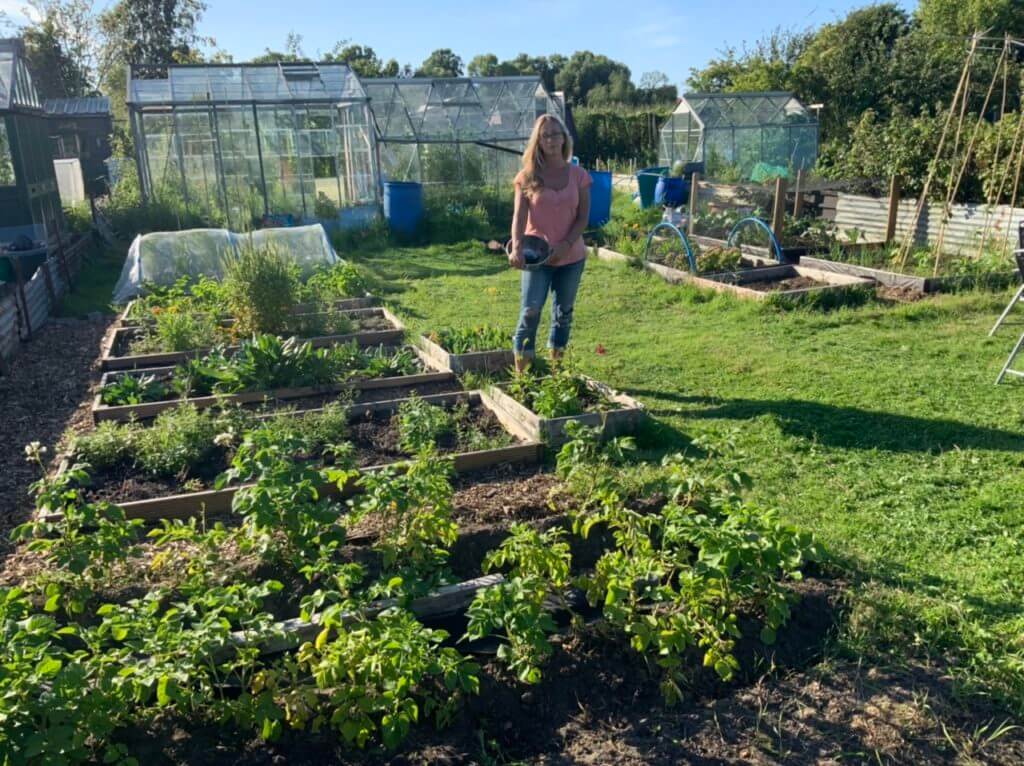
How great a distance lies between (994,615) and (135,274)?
9453 millimetres

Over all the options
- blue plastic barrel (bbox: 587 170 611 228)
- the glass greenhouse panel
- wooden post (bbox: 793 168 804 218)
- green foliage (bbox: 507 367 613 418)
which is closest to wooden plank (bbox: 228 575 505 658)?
green foliage (bbox: 507 367 613 418)

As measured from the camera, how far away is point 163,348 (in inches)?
269

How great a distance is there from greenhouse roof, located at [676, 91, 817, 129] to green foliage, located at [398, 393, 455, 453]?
15.6 m

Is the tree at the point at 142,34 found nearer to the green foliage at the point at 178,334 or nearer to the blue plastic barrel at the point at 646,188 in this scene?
the blue plastic barrel at the point at 646,188

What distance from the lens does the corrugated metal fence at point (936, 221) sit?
9945 mm

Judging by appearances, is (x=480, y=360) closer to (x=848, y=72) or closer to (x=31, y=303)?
(x=31, y=303)


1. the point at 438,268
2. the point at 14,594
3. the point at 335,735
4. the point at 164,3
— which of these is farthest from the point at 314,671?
the point at 164,3

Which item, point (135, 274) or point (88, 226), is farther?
point (88, 226)

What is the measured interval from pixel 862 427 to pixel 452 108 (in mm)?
13664

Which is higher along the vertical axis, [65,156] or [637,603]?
[65,156]

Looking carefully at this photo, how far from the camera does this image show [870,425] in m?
5.14

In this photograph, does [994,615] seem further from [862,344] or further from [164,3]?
[164,3]

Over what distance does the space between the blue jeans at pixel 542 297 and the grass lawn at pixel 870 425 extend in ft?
2.78

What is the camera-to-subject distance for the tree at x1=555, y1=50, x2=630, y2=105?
5034 cm
